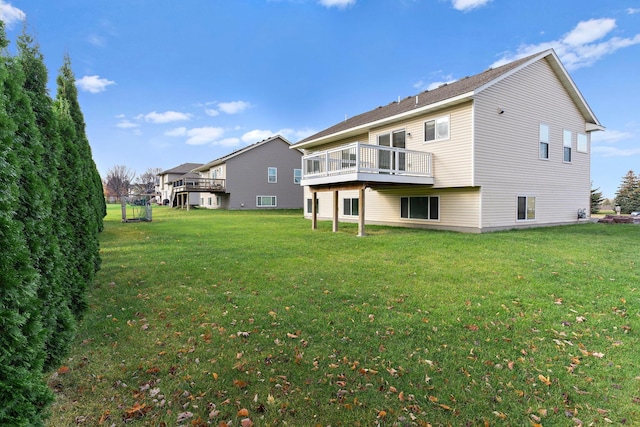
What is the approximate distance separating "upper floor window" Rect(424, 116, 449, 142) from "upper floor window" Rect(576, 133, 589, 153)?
824cm

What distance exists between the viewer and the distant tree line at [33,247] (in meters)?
1.92

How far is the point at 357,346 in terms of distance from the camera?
3.57m

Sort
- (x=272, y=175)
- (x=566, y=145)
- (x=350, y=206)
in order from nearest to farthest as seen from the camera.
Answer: (x=566, y=145)
(x=350, y=206)
(x=272, y=175)

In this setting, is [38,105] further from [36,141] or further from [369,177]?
[369,177]

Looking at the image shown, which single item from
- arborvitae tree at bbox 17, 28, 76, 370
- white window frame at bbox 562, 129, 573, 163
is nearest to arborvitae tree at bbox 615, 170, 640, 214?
white window frame at bbox 562, 129, 573, 163

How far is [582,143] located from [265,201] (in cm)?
2457

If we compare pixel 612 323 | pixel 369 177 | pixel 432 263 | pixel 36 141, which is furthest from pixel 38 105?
pixel 369 177

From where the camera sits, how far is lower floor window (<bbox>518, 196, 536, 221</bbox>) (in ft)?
44.5

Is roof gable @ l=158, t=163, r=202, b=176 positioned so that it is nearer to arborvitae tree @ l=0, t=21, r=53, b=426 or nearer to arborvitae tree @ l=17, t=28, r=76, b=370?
arborvitae tree @ l=17, t=28, r=76, b=370

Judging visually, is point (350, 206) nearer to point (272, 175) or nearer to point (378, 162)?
point (378, 162)

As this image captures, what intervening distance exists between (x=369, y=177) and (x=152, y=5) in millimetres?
10759

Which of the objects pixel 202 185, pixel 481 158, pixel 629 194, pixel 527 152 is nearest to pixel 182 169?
pixel 202 185

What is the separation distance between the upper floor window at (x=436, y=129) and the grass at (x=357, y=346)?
23.7ft

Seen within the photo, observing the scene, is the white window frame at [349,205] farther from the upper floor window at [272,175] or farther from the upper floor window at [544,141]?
the upper floor window at [272,175]
